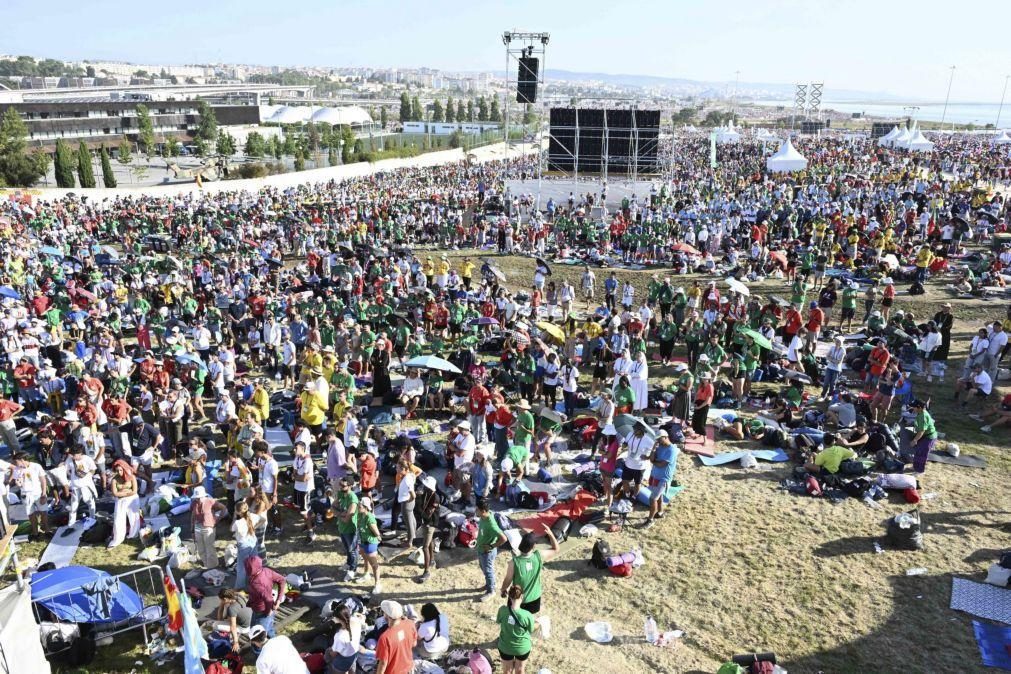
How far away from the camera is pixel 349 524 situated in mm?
7516

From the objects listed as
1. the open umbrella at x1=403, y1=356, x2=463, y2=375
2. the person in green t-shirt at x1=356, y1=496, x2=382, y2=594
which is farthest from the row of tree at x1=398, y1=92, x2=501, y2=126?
the person in green t-shirt at x1=356, y1=496, x2=382, y2=594

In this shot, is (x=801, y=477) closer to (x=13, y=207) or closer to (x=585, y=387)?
(x=585, y=387)

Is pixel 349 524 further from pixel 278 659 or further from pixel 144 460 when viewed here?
pixel 144 460

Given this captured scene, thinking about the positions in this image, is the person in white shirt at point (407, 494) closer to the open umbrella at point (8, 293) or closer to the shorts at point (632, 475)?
the shorts at point (632, 475)

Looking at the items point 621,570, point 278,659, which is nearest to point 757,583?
point 621,570

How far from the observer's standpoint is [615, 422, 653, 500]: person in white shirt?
881 cm

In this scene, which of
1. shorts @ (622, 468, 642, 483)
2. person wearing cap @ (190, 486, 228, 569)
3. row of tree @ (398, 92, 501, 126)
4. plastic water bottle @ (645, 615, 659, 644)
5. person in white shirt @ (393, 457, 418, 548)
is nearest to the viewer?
plastic water bottle @ (645, 615, 659, 644)

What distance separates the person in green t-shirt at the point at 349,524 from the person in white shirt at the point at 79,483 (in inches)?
149

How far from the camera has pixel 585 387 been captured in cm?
1355

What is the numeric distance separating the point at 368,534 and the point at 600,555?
2683 millimetres

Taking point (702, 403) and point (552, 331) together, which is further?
point (552, 331)

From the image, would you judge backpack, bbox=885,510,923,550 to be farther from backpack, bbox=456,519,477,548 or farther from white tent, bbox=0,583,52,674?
white tent, bbox=0,583,52,674

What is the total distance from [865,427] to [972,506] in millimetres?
1720

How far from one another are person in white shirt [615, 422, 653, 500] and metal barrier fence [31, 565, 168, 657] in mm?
5563
